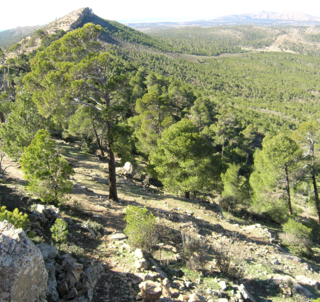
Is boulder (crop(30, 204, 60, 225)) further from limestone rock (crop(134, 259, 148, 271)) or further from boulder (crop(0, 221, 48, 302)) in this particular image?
limestone rock (crop(134, 259, 148, 271))

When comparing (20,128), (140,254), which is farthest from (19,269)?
(20,128)

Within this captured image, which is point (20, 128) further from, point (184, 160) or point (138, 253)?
point (184, 160)

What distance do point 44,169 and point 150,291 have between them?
5528mm

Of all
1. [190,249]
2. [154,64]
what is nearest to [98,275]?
[190,249]

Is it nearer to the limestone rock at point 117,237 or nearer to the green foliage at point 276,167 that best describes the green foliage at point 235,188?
the green foliage at point 276,167

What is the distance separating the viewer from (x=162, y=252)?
786cm

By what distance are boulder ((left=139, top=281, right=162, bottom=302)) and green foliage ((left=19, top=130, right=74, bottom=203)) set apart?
4631mm

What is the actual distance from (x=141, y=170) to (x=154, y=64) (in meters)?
93.7

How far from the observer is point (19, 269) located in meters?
3.63

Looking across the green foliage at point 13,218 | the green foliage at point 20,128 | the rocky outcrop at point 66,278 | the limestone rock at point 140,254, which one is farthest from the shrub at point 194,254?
the green foliage at point 20,128

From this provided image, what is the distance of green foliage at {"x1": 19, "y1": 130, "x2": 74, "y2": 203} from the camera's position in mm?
7668

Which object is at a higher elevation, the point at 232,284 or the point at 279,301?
the point at 232,284

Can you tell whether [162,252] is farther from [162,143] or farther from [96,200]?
[162,143]

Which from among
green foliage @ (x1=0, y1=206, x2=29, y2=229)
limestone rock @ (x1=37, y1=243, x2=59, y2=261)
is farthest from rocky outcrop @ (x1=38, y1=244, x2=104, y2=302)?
green foliage @ (x1=0, y1=206, x2=29, y2=229)
